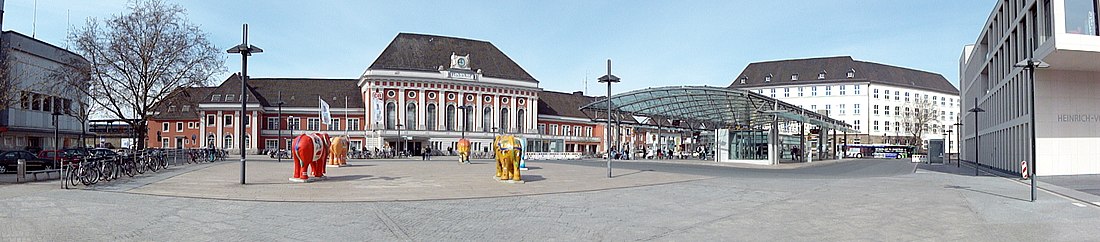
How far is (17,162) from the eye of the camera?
993 inches

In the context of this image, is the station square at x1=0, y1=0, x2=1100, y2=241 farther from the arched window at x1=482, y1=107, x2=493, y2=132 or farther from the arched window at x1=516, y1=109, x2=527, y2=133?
the arched window at x1=516, y1=109, x2=527, y2=133

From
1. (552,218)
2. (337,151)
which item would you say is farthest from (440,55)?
(552,218)

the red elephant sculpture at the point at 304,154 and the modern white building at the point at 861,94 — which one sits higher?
the modern white building at the point at 861,94

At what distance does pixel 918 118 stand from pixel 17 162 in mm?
103206

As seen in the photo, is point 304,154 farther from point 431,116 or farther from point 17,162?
point 431,116

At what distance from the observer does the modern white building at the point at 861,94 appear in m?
103

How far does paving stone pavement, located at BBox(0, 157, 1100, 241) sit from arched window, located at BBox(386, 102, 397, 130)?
6681cm

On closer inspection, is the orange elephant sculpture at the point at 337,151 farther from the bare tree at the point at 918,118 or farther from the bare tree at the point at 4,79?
the bare tree at the point at 918,118

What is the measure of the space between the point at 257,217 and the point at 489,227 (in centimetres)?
412

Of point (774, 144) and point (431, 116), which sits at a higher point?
A: point (431, 116)

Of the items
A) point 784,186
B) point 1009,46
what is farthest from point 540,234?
point 1009,46

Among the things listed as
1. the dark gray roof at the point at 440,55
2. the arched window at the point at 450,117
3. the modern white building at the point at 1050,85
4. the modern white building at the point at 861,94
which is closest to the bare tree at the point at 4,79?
the modern white building at the point at 1050,85

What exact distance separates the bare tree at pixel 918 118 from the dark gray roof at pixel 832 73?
2951mm

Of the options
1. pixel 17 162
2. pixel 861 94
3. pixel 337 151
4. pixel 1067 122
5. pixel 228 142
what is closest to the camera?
pixel 17 162
